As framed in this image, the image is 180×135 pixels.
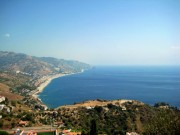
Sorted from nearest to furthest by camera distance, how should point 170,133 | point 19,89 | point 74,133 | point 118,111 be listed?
1. point 170,133
2. point 74,133
3. point 118,111
4. point 19,89

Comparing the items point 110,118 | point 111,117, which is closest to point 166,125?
point 110,118

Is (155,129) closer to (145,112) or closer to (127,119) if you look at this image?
(127,119)

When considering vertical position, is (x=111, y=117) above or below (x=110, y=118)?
above

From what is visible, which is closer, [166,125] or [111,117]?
[166,125]

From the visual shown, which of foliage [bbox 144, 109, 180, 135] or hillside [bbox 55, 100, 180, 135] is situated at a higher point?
foliage [bbox 144, 109, 180, 135]

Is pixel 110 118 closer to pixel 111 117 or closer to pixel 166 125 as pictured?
pixel 111 117

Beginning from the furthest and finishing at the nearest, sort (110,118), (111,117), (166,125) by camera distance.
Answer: (111,117)
(110,118)
(166,125)

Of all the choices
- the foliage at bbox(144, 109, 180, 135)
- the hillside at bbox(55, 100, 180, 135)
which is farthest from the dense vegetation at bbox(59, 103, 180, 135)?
the foliage at bbox(144, 109, 180, 135)

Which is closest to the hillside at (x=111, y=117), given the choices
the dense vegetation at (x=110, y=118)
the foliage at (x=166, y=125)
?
the dense vegetation at (x=110, y=118)

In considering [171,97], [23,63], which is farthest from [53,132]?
[23,63]

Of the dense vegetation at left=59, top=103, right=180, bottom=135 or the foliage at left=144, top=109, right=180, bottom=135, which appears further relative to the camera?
the dense vegetation at left=59, top=103, right=180, bottom=135

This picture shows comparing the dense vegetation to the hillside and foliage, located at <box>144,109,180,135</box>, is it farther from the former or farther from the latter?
foliage, located at <box>144,109,180,135</box>
